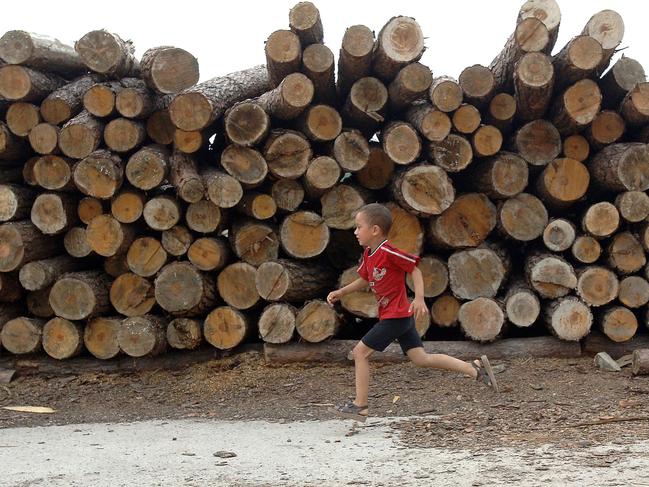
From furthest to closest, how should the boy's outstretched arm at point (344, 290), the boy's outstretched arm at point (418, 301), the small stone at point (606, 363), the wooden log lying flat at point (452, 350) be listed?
the wooden log lying flat at point (452, 350)
the small stone at point (606, 363)
the boy's outstretched arm at point (344, 290)
the boy's outstretched arm at point (418, 301)

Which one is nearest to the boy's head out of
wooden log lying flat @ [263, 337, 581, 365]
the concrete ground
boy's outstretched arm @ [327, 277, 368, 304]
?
boy's outstretched arm @ [327, 277, 368, 304]

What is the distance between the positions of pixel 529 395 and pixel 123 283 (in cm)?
331

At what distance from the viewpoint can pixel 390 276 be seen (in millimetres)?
4949

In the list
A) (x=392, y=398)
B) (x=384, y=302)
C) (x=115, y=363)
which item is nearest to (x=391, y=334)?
(x=384, y=302)

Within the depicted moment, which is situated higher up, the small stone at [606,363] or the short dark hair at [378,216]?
the short dark hair at [378,216]

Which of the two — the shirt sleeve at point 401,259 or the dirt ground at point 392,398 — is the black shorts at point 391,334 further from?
the dirt ground at point 392,398

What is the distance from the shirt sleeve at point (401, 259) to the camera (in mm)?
4871

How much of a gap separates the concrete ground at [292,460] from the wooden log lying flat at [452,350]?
129 centimetres

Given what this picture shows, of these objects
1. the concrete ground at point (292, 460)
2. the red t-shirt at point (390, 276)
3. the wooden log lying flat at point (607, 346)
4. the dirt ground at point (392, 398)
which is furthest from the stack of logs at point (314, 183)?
the concrete ground at point (292, 460)

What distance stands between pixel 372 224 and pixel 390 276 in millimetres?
363

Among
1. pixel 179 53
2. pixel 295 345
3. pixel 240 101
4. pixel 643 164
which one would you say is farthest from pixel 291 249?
Result: pixel 643 164

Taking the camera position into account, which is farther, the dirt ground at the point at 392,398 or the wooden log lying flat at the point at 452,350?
the wooden log lying flat at the point at 452,350

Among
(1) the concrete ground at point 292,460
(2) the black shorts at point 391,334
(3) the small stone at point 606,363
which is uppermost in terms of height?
(2) the black shorts at point 391,334

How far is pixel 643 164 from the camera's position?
5922 mm
